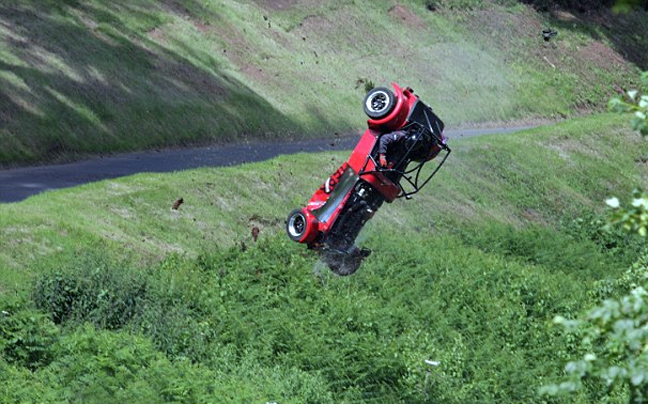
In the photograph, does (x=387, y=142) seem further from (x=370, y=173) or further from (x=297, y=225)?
(x=297, y=225)

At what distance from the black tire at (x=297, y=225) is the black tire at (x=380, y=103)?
5.43 ft

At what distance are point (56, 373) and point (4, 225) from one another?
3.82 metres

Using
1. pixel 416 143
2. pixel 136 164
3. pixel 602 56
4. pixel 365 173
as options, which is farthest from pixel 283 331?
pixel 602 56

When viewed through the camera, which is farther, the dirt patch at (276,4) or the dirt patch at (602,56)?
the dirt patch at (602,56)

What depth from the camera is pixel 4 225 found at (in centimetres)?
1709

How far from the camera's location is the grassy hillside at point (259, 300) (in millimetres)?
14406

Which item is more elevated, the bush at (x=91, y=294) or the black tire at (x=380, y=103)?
the black tire at (x=380, y=103)

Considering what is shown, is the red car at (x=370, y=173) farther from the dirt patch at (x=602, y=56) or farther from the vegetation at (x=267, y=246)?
the dirt patch at (x=602, y=56)

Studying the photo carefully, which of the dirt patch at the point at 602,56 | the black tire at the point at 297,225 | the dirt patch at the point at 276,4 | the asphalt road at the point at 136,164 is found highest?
the black tire at the point at 297,225

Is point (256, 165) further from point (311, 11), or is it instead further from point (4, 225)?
point (311, 11)

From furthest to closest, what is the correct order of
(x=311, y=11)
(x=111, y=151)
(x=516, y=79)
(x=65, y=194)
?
(x=516, y=79) < (x=311, y=11) < (x=111, y=151) < (x=65, y=194)

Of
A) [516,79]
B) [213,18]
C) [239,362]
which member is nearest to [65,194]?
[239,362]

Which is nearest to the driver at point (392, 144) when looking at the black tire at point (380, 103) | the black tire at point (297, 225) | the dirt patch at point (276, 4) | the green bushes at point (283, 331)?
the black tire at point (380, 103)

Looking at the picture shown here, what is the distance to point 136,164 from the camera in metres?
25.8
